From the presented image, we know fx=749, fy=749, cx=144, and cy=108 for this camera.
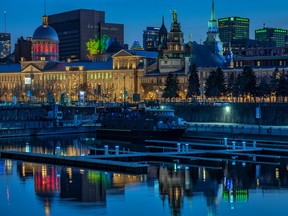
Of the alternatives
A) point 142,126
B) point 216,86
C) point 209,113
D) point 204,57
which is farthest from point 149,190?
point 204,57

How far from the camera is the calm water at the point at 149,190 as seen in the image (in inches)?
1607

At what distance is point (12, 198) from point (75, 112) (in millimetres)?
103818

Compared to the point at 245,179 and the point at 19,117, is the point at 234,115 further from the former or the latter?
the point at 245,179

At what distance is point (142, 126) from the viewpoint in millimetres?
97312

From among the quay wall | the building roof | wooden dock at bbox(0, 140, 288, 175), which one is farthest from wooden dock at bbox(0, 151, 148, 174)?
the building roof

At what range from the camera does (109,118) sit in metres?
106

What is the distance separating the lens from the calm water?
4081cm

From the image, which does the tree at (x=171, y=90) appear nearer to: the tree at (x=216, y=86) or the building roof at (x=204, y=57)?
the tree at (x=216, y=86)

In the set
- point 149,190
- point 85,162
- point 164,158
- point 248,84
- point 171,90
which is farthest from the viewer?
point 171,90

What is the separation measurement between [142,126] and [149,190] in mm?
49710

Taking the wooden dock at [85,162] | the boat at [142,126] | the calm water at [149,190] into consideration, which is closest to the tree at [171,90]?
the boat at [142,126]

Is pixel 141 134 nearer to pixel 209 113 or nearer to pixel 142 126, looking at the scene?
pixel 142 126

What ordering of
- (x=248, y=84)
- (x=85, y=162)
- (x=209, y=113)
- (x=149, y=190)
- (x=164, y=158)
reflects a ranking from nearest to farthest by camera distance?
(x=149, y=190), (x=85, y=162), (x=164, y=158), (x=209, y=113), (x=248, y=84)

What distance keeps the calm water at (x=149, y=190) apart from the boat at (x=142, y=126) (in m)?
32.3
